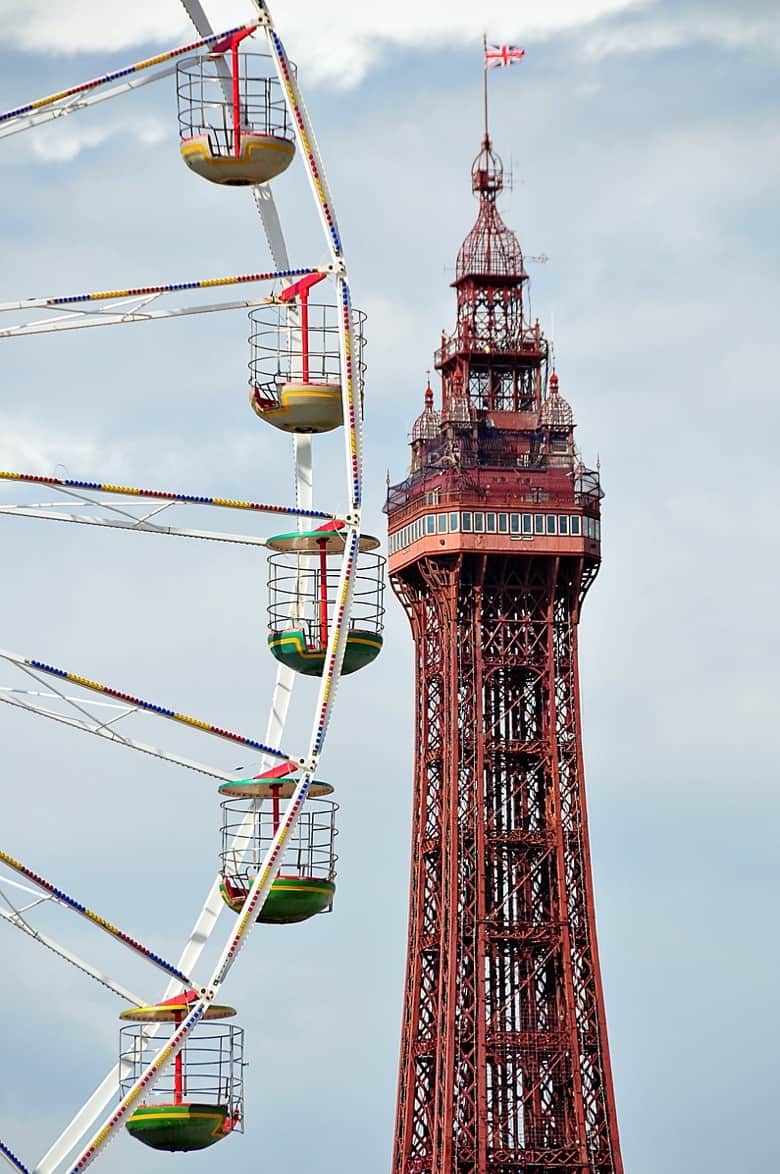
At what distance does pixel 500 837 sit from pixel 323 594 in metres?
108

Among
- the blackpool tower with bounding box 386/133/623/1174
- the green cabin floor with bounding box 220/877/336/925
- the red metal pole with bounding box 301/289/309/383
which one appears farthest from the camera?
the blackpool tower with bounding box 386/133/623/1174

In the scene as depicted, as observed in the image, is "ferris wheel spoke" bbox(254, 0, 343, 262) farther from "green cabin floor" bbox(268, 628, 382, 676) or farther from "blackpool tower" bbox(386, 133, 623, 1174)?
"blackpool tower" bbox(386, 133, 623, 1174)

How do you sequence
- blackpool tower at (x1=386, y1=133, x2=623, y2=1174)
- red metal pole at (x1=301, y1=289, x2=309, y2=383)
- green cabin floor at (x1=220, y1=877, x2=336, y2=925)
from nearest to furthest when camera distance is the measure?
green cabin floor at (x1=220, y1=877, x2=336, y2=925) < red metal pole at (x1=301, y1=289, x2=309, y2=383) < blackpool tower at (x1=386, y1=133, x2=623, y2=1174)

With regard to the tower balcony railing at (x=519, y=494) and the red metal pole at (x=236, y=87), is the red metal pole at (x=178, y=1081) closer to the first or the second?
the red metal pole at (x=236, y=87)

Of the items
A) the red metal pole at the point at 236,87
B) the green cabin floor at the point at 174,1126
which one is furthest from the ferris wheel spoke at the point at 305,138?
the green cabin floor at the point at 174,1126

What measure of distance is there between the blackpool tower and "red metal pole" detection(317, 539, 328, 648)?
103819mm

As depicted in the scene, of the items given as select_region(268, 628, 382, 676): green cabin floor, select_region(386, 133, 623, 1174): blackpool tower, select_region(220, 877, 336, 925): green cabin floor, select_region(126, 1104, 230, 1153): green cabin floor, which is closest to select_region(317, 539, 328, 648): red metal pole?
select_region(268, 628, 382, 676): green cabin floor

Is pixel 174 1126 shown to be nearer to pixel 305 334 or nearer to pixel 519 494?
pixel 305 334

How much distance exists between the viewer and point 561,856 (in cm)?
19275

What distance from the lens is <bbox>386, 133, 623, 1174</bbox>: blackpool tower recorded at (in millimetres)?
190375

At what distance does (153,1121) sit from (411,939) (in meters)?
111

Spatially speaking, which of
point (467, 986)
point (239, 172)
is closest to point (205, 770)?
point (239, 172)

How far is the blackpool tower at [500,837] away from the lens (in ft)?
625

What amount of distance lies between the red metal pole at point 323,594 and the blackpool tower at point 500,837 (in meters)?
104
